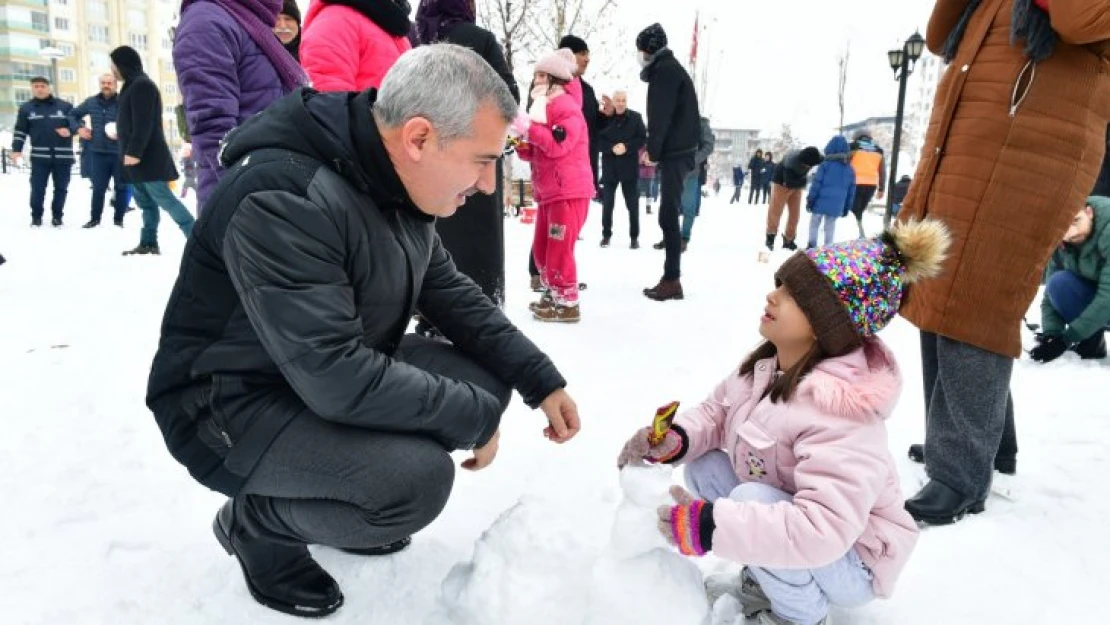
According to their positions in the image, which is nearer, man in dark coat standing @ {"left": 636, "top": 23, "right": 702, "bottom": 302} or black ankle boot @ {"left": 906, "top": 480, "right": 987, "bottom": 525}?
black ankle boot @ {"left": 906, "top": 480, "right": 987, "bottom": 525}

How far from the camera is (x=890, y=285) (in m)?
1.65

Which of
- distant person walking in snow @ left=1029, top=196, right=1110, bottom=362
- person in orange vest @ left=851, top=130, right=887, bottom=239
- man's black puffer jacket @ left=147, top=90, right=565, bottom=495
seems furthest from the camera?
person in orange vest @ left=851, top=130, right=887, bottom=239

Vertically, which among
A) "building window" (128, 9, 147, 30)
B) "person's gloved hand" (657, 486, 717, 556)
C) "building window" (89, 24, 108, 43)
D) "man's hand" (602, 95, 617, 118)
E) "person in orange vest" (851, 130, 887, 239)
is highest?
"building window" (128, 9, 147, 30)

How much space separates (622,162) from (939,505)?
301 inches

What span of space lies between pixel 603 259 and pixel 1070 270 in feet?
14.5

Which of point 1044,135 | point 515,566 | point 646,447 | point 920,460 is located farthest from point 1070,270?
point 515,566

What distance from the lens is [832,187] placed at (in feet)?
30.7

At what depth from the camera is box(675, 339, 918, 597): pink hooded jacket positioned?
56.9 inches

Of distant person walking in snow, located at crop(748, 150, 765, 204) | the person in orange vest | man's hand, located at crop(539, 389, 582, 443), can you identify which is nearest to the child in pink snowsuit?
man's hand, located at crop(539, 389, 582, 443)

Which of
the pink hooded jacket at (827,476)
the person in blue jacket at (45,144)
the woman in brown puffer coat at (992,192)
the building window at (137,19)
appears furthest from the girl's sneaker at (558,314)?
the building window at (137,19)

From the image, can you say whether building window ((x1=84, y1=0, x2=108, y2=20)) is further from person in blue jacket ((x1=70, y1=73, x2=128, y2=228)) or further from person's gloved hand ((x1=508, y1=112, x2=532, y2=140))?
person's gloved hand ((x1=508, y1=112, x2=532, y2=140))

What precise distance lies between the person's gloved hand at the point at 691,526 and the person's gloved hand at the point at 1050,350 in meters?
3.59

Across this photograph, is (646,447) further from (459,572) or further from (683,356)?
(683,356)

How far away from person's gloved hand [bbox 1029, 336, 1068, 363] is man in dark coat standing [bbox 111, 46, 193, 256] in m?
6.30
